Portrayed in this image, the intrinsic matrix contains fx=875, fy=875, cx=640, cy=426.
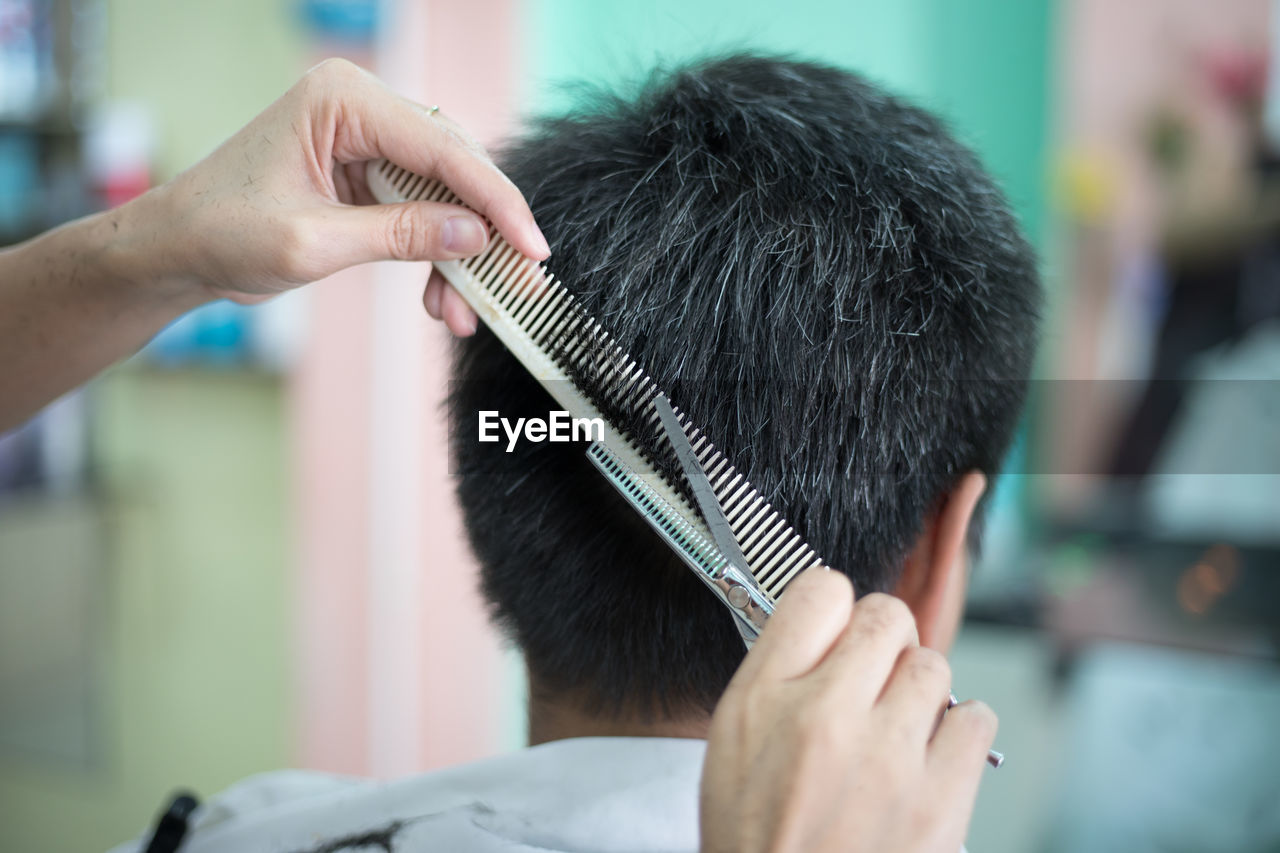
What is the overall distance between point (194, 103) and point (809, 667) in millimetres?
2351

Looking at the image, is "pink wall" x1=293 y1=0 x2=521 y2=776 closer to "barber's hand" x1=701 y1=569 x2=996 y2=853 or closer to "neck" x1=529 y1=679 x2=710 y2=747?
"neck" x1=529 y1=679 x2=710 y2=747

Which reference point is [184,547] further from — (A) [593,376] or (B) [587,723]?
(A) [593,376]

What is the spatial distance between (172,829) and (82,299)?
19.2 inches

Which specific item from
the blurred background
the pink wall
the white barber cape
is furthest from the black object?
the pink wall

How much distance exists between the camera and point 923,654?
1.47ft

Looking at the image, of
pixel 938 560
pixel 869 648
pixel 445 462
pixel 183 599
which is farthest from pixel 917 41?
pixel 183 599

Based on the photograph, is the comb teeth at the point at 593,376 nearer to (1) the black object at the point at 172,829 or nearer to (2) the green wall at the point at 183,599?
(1) the black object at the point at 172,829

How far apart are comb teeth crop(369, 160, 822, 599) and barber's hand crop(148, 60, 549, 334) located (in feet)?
0.06

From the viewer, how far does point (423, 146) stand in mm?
629

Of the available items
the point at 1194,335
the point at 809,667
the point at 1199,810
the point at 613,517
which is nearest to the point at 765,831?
the point at 809,667

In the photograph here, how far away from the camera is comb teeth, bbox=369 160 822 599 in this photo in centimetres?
54

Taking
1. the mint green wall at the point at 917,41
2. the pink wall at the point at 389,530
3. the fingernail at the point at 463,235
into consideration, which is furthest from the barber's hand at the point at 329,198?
the mint green wall at the point at 917,41

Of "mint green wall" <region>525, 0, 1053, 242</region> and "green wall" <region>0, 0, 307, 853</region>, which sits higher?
"mint green wall" <region>525, 0, 1053, 242</region>

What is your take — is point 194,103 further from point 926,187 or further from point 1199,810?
point 1199,810
